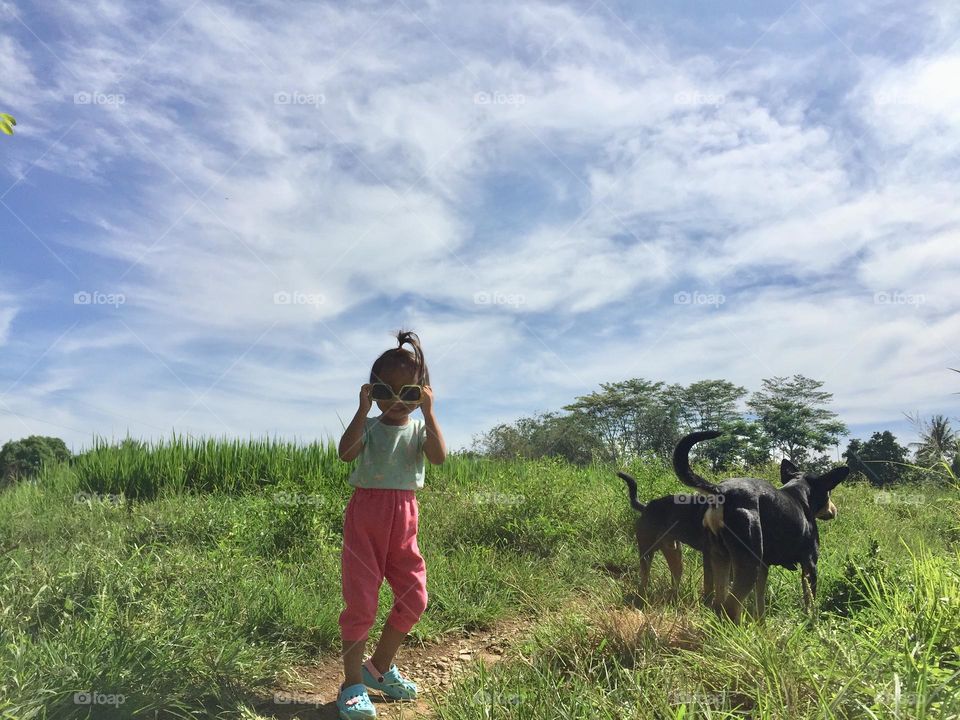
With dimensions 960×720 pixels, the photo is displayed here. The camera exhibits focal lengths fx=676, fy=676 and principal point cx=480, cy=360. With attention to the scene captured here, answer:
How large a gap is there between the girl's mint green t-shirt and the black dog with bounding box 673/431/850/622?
1643 mm

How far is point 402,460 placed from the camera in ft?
14.4

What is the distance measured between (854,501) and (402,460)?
32.3 feet

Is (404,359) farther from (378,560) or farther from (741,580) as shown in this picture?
(741,580)

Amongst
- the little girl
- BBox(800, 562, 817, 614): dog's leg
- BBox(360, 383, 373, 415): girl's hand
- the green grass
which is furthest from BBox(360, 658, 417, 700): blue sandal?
BBox(800, 562, 817, 614): dog's leg

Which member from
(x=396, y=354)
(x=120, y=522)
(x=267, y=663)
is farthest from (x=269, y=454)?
(x=396, y=354)

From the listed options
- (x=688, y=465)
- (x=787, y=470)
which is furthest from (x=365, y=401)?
(x=787, y=470)

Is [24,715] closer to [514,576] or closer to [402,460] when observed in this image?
[402,460]

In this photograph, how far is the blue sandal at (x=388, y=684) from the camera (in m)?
4.44

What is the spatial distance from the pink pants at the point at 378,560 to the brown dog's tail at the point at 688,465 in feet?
5.61

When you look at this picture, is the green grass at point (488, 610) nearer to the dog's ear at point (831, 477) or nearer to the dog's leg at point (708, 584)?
the dog's leg at point (708, 584)

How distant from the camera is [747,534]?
12.6 ft

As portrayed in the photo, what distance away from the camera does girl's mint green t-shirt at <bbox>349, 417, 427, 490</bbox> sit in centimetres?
430

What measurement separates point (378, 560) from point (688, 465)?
2.02 meters

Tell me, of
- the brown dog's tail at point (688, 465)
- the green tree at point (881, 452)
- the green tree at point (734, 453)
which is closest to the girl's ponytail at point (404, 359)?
the brown dog's tail at point (688, 465)
